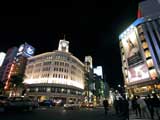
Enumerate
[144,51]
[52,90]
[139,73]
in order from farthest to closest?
1. [52,90]
2. [144,51]
3. [139,73]

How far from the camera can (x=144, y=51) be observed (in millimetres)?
51750

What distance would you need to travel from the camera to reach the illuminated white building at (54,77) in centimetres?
6588

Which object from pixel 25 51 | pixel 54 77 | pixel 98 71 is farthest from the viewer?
pixel 98 71

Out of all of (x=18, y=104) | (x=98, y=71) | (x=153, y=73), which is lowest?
(x=18, y=104)

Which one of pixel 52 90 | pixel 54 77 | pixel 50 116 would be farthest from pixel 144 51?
pixel 50 116

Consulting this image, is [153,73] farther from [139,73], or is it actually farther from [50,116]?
[50,116]

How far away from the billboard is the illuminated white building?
109ft

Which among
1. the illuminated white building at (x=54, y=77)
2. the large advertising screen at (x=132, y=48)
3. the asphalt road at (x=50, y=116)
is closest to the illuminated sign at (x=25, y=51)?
the illuminated white building at (x=54, y=77)

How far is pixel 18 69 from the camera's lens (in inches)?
3334

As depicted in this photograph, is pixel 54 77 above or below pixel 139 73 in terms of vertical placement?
above

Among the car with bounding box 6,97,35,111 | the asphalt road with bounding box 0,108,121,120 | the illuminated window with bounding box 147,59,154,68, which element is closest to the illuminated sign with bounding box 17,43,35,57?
the illuminated window with bounding box 147,59,154,68

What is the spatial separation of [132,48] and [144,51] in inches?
204

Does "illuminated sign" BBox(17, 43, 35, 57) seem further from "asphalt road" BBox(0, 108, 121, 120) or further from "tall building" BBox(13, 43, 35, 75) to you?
"asphalt road" BBox(0, 108, 121, 120)

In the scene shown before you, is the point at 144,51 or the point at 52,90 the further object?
the point at 52,90
